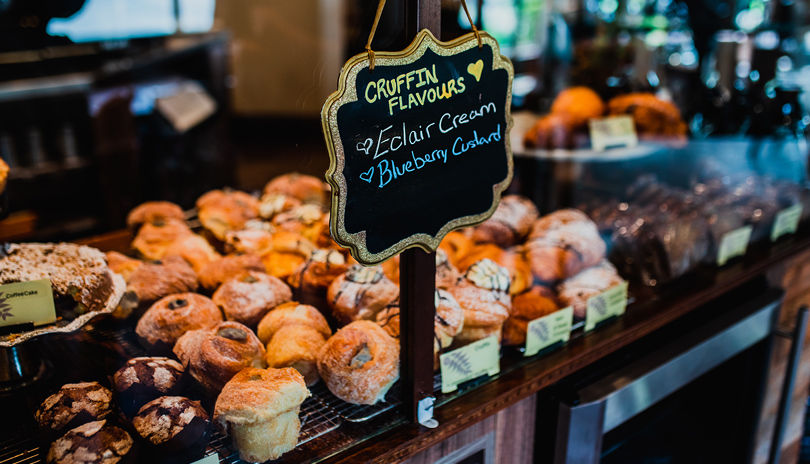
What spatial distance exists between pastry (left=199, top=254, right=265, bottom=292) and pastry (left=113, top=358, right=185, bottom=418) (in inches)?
13.0

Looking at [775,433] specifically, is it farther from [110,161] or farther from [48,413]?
[110,161]

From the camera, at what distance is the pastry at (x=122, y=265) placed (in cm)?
133

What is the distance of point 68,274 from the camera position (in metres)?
1.10

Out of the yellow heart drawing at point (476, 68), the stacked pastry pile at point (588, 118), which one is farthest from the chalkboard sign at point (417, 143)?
the stacked pastry pile at point (588, 118)

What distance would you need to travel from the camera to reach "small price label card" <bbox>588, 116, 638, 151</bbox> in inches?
75.5

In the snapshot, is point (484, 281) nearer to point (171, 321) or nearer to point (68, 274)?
point (171, 321)

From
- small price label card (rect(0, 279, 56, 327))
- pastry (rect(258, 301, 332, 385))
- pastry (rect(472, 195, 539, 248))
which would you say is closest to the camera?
small price label card (rect(0, 279, 56, 327))

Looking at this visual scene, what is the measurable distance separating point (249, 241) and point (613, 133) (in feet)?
3.93

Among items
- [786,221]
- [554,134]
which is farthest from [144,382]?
[786,221]

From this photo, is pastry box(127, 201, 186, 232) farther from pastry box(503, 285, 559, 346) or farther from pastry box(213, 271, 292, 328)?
pastry box(503, 285, 559, 346)

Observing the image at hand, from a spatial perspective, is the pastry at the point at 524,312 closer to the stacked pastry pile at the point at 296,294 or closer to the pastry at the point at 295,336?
the stacked pastry pile at the point at 296,294

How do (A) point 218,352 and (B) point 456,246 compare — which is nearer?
(A) point 218,352

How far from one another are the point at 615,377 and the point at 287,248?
0.85 m

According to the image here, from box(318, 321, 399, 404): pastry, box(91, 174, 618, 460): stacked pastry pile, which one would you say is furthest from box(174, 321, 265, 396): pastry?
box(318, 321, 399, 404): pastry
